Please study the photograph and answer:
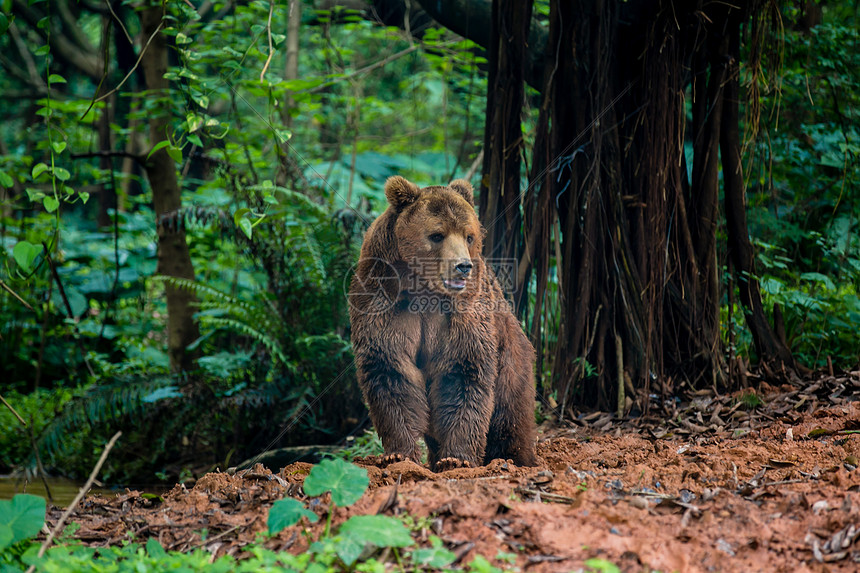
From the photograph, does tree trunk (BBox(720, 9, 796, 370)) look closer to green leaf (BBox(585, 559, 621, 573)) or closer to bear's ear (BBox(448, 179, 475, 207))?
bear's ear (BBox(448, 179, 475, 207))

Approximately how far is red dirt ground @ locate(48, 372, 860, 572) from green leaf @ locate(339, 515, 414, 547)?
166 millimetres

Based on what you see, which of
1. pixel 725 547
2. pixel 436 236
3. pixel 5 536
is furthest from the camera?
pixel 436 236

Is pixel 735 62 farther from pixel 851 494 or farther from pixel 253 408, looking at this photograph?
pixel 253 408

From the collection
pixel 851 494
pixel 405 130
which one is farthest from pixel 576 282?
pixel 405 130

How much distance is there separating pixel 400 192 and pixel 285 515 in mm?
2371

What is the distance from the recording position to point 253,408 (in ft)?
22.0

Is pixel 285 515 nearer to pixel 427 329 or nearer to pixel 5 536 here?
pixel 5 536

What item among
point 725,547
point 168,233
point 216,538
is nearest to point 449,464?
point 216,538

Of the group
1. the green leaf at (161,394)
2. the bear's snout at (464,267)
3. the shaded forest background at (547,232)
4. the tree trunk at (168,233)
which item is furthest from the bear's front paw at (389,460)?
the tree trunk at (168,233)

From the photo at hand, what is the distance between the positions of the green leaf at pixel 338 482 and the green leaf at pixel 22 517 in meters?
1.12

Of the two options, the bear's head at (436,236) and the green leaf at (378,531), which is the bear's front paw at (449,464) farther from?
the green leaf at (378,531)

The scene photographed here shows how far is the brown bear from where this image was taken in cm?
412

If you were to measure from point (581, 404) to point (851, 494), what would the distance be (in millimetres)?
2863

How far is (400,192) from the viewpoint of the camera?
434cm
